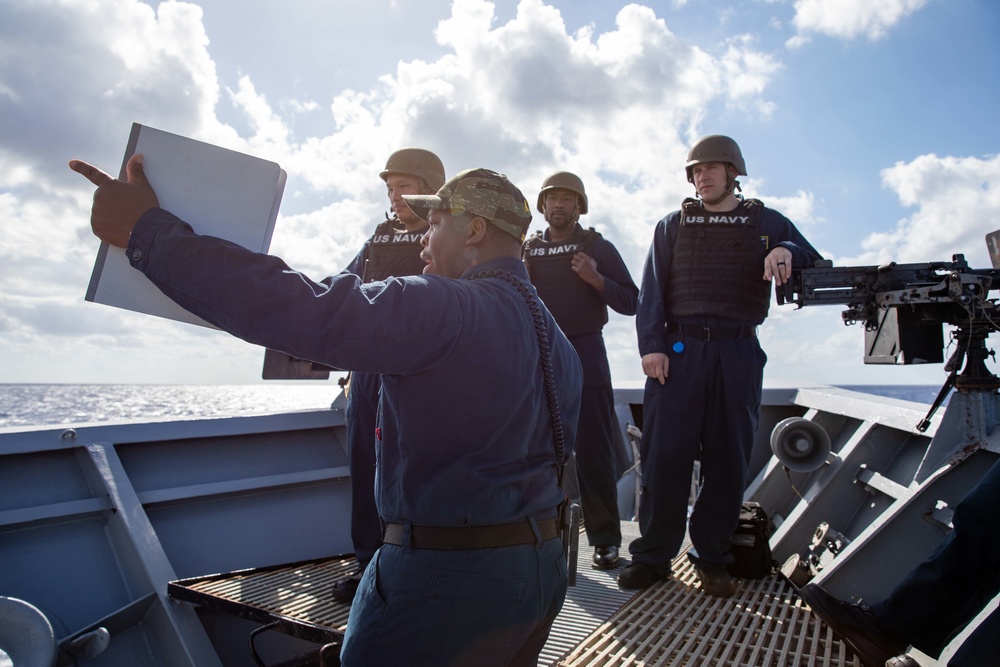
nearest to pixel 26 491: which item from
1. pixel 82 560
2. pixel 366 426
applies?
pixel 82 560

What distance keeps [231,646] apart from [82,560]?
2.78 feet

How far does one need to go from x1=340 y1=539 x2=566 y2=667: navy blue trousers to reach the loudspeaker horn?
2.87 meters

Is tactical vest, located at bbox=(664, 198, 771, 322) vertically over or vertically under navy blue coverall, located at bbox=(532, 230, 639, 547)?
over

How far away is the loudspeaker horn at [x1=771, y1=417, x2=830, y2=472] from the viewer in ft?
12.6

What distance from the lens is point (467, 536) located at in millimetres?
1443

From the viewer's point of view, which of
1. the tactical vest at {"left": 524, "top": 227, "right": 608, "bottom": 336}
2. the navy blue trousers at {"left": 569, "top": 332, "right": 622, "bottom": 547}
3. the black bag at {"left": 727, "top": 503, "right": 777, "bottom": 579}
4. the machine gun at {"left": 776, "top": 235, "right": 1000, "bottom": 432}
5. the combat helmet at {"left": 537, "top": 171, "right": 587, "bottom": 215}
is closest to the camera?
the machine gun at {"left": 776, "top": 235, "right": 1000, "bottom": 432}

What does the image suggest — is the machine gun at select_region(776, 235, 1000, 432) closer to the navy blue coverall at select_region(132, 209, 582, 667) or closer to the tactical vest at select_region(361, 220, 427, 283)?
the tactical vest at select_region(361, 220, 427, 283)

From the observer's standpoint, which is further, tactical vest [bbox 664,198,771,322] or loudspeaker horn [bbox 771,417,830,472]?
loudspeaker horn [bbox 771,417,830,472]

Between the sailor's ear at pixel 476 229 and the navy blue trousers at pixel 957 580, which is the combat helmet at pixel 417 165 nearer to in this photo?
the sailor's ear at pixel 476 229

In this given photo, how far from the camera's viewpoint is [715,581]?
304 centimetres

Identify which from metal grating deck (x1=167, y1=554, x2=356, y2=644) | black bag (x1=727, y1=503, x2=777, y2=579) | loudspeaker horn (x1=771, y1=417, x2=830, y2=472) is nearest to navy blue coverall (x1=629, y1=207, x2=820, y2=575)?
black bag (x1=727, y1=503, x2=777, y2=579)

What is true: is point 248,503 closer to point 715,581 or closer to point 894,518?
point 715,581

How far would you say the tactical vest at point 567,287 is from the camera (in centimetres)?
387

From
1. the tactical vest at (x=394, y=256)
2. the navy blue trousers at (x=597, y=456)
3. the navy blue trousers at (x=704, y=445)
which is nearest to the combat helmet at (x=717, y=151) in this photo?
the navy blue trousers at (x=704, y=445)
